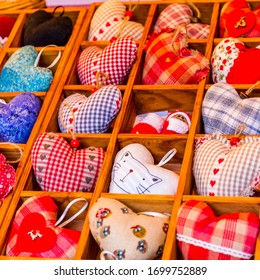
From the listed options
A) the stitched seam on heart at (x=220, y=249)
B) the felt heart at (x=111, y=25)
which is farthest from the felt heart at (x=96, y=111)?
the stitched seam on heart at (x=220, y=249)

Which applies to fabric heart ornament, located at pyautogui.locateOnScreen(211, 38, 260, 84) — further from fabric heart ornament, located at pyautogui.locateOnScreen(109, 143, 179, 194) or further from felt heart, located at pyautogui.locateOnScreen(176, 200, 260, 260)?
felt heart, located at pyautogui.locateOnScreen(176, 200, 260, 260)

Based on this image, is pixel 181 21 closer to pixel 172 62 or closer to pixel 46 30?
pixel 172 62

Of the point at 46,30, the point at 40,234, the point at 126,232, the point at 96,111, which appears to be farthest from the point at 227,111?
the point at 46,30

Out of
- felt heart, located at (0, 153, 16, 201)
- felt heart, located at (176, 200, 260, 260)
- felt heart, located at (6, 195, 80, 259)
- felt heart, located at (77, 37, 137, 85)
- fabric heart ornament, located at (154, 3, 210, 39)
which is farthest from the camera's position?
fabric heart ornament, located at (154, 3, 210, 39)

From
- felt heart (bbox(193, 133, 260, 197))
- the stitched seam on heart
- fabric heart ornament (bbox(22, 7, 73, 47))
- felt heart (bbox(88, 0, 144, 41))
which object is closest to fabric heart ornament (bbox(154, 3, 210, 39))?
felt heart (bbox(88, 0, 144, 41))

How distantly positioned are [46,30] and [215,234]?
91 centimetres

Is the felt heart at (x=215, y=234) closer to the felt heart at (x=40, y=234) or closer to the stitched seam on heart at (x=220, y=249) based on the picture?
the stitched seam on heart at (x=220, y=249)

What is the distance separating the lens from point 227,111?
5.17ft

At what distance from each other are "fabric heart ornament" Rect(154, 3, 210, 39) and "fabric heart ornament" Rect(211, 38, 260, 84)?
0.16 metres

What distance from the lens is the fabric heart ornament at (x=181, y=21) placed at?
1899 millimetres

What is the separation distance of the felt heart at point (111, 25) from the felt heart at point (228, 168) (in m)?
0.56

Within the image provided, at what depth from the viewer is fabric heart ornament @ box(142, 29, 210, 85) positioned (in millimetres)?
1716

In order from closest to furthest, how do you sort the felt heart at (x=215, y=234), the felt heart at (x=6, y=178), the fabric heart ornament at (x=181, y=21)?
the felt heart at (x=215, y=234) < the felt heart at (x=6, y=178) < the fabric heart ornament at (x=181, y=21)
